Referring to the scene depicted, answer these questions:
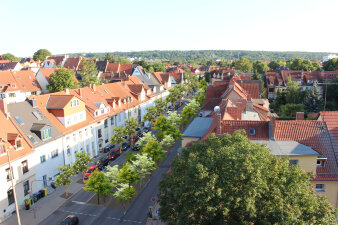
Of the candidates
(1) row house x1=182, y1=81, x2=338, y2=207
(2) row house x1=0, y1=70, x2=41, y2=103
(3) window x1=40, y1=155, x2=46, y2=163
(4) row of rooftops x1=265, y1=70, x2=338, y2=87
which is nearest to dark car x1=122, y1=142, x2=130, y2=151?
(3) window x1=40, y1=155, x2=46, y2=163

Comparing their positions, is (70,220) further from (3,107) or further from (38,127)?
(3,107)

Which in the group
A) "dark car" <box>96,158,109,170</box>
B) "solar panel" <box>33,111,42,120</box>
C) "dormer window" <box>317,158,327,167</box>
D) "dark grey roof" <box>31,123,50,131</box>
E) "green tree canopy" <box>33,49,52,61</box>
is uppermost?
"green tree canopy" <box>33,49,52,61</box>

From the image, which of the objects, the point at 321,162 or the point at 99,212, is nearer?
the point at 321,162

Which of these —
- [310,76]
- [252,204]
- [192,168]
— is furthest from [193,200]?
[310,76]

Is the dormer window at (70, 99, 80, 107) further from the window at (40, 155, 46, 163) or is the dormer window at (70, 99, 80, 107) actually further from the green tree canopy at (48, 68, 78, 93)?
the green tree canopy at (48, 68, 78, 93)

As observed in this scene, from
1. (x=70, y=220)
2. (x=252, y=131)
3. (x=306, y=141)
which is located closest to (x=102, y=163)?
(x=70, y=220)

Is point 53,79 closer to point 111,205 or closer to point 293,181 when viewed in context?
point 111,205

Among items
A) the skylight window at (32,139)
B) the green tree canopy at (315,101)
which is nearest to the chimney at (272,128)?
the skylight window at (32,139)
